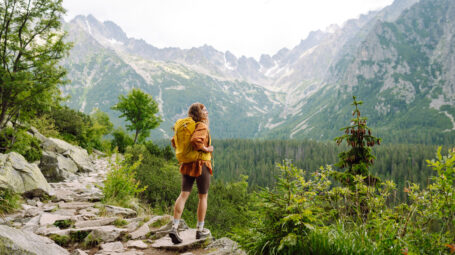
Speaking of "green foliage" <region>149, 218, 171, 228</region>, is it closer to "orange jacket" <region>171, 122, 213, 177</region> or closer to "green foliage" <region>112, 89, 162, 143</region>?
"orange jacket" <region>171, 122, 213, 177</region>

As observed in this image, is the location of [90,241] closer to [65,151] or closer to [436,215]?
[436,215]

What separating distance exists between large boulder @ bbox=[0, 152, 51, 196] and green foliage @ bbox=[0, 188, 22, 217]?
6.2 inches

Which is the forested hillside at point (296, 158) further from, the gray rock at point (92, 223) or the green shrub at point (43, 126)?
the gray rock at point (92, 223)

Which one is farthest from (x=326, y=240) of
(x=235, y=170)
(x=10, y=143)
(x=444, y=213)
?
(x=235, y=170)

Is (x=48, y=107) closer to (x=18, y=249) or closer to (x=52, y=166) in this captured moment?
(x=52, y=166)

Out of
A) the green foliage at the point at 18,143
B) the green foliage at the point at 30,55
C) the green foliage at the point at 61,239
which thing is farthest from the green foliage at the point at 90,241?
the green foliage at the point at 18,143

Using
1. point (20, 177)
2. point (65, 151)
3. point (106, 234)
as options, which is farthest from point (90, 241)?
point (65, 151)

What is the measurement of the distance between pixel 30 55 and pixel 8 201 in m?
5.17

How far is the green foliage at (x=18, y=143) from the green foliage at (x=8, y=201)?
3.58 m

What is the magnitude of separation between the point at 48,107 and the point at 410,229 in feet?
35.4

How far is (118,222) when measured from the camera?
5.66 m

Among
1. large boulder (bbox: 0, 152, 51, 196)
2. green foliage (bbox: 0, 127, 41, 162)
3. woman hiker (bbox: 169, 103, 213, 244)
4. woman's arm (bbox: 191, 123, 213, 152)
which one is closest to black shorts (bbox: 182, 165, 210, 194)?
woman hiker (bbox: 169, 103, 213, 244)

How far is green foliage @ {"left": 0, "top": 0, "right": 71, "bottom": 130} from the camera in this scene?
783 centimetres

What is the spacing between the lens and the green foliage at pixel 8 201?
18.2 feet
